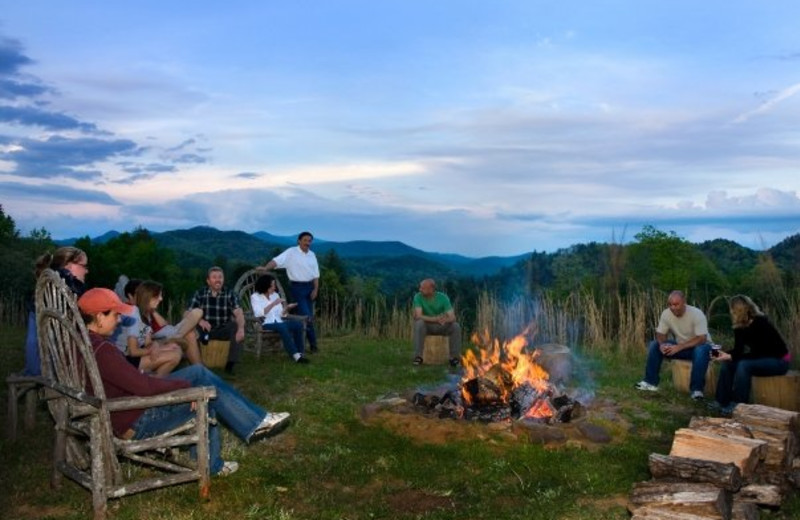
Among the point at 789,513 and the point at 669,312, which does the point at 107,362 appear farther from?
the point at 669,312

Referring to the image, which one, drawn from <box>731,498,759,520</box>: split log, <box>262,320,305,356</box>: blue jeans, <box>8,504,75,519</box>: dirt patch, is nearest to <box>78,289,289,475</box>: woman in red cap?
<box>8,504,75,519</box>: dirt patch

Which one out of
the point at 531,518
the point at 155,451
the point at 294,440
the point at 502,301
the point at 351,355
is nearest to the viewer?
the point at 531,518

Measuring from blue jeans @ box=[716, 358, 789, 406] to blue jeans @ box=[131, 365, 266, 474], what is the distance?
4868mm

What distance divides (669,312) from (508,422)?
302 centimetres

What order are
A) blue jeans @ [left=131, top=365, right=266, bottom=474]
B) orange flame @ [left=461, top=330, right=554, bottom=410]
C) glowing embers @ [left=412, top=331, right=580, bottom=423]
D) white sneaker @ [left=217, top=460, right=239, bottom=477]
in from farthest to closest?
orange flame @ [left=461, top=330, right=554, bottom=410], glowing embers @ [left=412, top=331, right=580, bottom=423], white sneaker @ [left=217, top=460, right=239, bottom=477], blue jeans @ [left=131, top=365, right=266, bottom=474]

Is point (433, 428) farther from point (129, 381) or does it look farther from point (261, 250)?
point (261, 250)

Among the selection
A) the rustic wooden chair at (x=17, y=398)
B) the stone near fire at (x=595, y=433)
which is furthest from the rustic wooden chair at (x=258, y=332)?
the stone near fire at (x=595, y=433)

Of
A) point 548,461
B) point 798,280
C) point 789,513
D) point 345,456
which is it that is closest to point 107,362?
point 345,456

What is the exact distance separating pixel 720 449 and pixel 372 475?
2506 mm

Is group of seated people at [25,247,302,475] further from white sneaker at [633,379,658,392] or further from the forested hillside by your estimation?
the forested hillside

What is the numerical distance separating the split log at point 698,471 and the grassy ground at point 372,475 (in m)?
0.37

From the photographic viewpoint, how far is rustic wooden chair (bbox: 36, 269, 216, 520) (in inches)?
184

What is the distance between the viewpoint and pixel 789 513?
5.29 meters

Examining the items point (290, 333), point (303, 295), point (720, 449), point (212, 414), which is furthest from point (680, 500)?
point (303, 295)
